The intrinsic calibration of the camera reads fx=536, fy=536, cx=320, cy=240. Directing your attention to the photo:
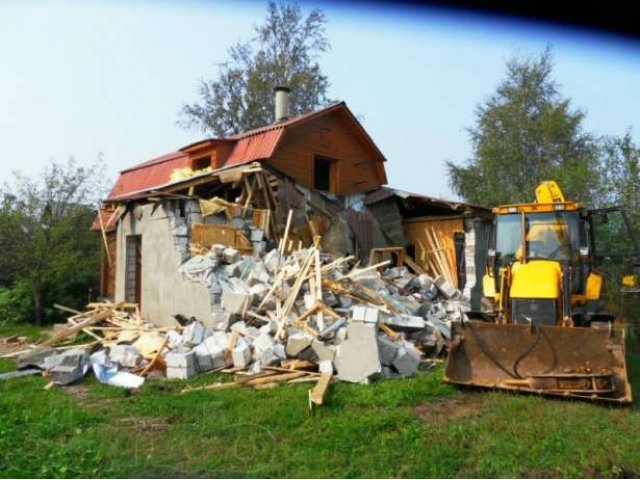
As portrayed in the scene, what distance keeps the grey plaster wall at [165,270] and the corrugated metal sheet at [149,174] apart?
6.91 m

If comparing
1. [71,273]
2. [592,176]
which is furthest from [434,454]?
[71,273]

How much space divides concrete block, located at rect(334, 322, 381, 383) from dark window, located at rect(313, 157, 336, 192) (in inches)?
412

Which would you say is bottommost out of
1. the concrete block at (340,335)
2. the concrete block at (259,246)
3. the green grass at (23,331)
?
the green grass at (23,331)

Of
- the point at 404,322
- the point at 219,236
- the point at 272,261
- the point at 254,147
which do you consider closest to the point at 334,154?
the point at 254,147

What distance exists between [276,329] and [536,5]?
7179mm

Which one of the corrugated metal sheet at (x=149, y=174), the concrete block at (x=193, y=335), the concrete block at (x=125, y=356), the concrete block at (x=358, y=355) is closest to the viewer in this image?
the concrete block at (x=358, y=355)

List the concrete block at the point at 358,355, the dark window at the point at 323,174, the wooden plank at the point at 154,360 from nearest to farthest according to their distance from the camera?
1. the concrete block at the point at 358,355
2. the wooden plank at the point at 154,360
3. the dark window at the point at 323,174

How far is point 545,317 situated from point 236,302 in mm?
5728

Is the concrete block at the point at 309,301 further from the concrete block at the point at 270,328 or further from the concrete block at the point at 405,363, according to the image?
the concrete block at the point at 405,363

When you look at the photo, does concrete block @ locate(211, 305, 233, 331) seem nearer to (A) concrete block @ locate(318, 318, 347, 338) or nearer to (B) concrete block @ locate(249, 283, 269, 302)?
(B) concrete block @ locate(249, 283, 269, 302)

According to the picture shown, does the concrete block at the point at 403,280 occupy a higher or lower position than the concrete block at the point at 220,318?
higher

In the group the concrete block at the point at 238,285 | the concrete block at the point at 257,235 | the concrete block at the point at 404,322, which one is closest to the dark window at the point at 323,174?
the concrete block at the point at 257,235

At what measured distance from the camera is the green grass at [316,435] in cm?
498

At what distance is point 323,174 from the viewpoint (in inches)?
745
